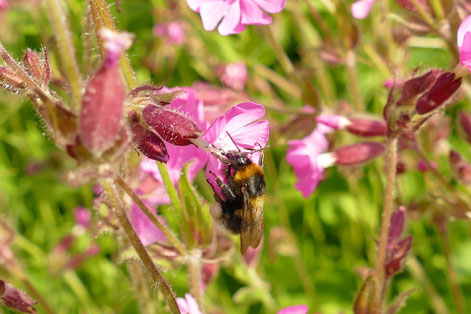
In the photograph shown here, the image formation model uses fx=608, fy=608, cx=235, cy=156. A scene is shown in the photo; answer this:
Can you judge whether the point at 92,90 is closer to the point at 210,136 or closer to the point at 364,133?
the point at 210,136

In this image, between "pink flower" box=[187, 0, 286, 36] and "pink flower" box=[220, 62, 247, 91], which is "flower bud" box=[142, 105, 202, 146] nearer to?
"pink flower" box=[187, 0, 286, 36]

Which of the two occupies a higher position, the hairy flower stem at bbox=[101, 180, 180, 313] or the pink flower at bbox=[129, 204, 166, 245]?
the hairy flower stem at bbox=[101, 180, 180, 313]

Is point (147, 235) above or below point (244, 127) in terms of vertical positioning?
below

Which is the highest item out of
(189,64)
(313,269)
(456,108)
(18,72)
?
(18,72)

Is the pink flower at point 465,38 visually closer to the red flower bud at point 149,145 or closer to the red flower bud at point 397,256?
the red flower bud at point 397,256

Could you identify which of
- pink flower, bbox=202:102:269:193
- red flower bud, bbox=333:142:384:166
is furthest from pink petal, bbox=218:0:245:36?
red flower bud, bbox=333:142:384:166

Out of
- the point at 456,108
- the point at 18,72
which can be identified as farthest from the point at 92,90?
the point at 456,108

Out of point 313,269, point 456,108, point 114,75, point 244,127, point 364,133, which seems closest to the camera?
point 114,75

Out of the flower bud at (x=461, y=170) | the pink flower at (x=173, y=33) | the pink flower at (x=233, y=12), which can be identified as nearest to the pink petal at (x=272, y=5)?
the pink flower at (x=233, y=12)
